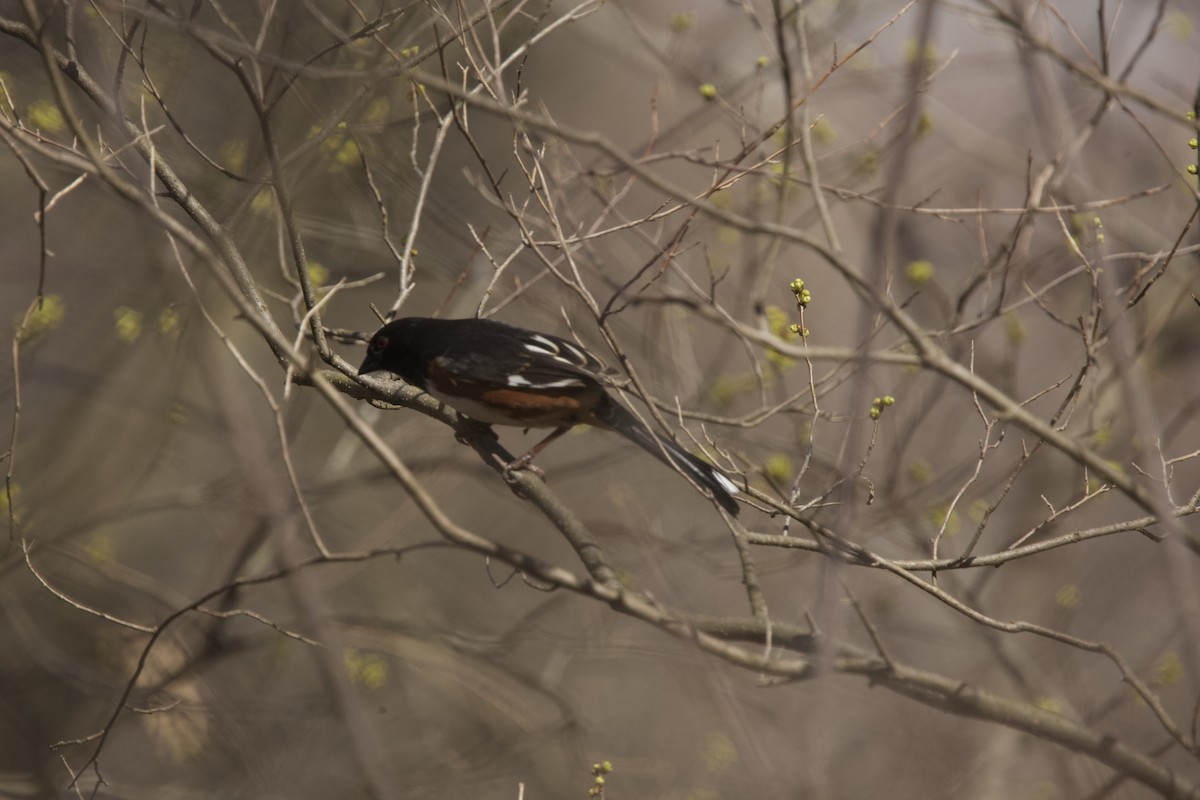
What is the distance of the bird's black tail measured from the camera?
3.40 meters

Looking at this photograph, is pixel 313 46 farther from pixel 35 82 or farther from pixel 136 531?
pixel 136 531

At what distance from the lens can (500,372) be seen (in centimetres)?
382

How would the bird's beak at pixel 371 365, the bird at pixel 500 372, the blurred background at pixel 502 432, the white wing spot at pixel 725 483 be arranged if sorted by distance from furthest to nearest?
the blurred background at pixel 502 432 < the bird's beak at pixel 371 365 < the bird at pixel 500 372 < the white wing spot at pixel 725 483

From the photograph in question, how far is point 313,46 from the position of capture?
17.2 ft

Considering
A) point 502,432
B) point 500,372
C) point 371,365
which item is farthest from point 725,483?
point 502,432

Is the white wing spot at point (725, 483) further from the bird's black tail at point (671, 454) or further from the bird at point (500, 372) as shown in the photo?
the bird at point (500, 372)

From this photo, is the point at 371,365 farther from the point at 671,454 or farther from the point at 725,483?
the point at 725,483

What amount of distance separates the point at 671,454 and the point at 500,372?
2.46 feet

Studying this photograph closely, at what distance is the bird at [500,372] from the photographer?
3.81 meters

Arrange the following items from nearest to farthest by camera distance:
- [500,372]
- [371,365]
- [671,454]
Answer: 1. [671,454]
2. [500,372]
3. [371,365]

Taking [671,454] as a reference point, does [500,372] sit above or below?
above

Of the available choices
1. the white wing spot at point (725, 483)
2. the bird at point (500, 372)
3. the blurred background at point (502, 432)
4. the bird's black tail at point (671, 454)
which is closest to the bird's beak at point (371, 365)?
the bird at point (500, 372)

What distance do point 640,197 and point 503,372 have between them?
280 centimetres

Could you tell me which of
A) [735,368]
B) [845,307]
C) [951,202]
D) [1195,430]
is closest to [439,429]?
[951,202]
